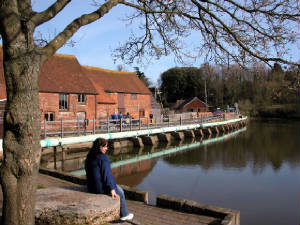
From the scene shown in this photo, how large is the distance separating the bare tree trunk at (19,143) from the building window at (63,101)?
24.3 meters

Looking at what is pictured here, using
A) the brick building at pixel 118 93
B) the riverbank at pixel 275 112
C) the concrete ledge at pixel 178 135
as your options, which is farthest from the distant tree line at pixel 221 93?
the brick building at pixel 118 93

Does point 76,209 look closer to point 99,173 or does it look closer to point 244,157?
point 99,173

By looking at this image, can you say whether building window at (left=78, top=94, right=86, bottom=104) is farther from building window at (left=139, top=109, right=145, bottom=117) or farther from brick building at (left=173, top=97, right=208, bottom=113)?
brick building at (left=173, top=97, right=208, bottom=113)

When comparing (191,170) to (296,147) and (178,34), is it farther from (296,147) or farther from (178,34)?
(296,147)

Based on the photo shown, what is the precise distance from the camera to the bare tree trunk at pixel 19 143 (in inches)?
145

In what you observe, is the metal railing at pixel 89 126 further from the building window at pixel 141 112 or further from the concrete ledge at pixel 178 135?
the building window at pixel 141 112

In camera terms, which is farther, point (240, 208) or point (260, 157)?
point (260, 157)

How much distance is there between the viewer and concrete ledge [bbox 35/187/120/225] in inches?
174

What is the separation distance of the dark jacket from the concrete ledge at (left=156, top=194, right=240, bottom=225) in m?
1.87

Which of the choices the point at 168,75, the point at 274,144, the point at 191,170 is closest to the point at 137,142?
the point at 191,170

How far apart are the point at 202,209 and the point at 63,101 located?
23.4 m

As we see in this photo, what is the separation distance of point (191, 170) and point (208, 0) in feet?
39.6

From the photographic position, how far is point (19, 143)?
3693mm

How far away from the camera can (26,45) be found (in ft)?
12.5
